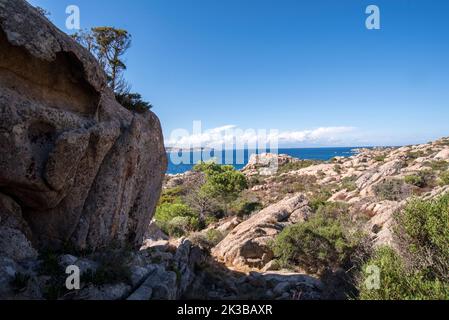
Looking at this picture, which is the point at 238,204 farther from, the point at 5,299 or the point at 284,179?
the point at 5,299

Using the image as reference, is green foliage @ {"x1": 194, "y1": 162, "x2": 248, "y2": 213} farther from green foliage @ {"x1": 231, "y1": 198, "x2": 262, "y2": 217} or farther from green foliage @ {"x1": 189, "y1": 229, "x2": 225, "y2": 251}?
green foliage @ {"x1": 189, "y1": 229, "x2": 225, "y2": 251}

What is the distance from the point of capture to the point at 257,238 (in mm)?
17406

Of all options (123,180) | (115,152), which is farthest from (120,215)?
(115,152)

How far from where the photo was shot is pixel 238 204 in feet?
98.3

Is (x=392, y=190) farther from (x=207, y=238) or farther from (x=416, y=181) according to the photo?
(x=207, y=238)

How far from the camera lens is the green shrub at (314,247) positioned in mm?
14758

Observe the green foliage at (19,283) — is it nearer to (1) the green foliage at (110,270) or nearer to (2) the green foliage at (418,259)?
(1) the green foliage at (110,270)

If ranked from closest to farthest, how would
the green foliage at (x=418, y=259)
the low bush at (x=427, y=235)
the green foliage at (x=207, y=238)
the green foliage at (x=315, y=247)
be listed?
the green foliage at (x=418, y=259) → the low bush at (x=427, y=235) → the green foliage at (x=315, y=247) → the green foliage at (x=207, y=238)

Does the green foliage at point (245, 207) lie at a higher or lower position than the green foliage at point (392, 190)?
lower

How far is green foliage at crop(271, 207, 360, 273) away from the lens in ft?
48.4

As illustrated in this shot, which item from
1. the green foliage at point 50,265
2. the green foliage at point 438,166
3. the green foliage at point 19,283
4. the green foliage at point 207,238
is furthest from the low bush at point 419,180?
the green foliage at point 19,283

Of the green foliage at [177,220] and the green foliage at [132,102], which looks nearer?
the green foliage at [132,102]

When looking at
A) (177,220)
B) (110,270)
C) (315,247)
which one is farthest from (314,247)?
(177,220)

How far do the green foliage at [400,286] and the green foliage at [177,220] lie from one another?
17.3 metres
